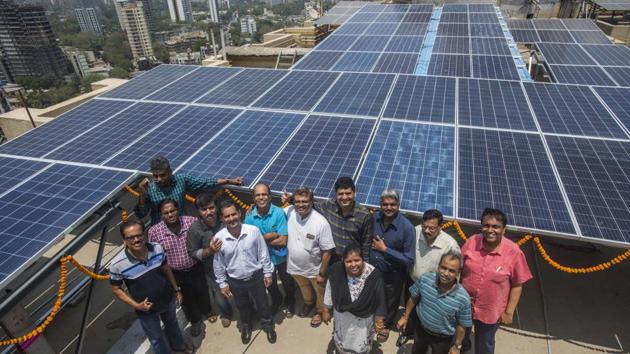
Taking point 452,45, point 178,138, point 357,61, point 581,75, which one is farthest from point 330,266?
point 452,45

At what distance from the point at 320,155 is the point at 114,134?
5.03 meters

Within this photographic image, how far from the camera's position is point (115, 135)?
783 centimetres

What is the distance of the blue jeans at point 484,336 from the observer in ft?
14.6

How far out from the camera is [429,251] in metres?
4.34

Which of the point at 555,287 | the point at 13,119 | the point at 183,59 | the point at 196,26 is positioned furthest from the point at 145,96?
the point at 196,26

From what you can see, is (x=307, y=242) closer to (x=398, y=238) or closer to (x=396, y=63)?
(x=398, y=238)

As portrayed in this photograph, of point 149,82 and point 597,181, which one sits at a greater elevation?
point 149,82

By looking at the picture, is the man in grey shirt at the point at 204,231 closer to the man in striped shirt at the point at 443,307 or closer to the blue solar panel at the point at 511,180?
the man in striped shirt at the point at 443,307

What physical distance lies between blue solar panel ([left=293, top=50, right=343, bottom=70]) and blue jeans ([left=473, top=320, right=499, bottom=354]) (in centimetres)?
971

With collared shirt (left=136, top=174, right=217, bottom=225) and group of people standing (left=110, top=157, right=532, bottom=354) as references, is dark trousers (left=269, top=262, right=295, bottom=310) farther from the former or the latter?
collared shirt (left=136, top=174, right=217, bottom=225)

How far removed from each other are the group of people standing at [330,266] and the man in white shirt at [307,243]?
0.02m

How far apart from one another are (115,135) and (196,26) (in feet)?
685

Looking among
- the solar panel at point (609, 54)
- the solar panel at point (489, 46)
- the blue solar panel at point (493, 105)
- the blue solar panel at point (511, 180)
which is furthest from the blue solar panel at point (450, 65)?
the solar panel at point (609, 54)

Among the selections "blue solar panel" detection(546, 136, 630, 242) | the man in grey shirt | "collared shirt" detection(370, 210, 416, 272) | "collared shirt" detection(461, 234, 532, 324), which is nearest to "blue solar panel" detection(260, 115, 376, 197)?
"collared shirt" detection(370, 210, 416, 272)
